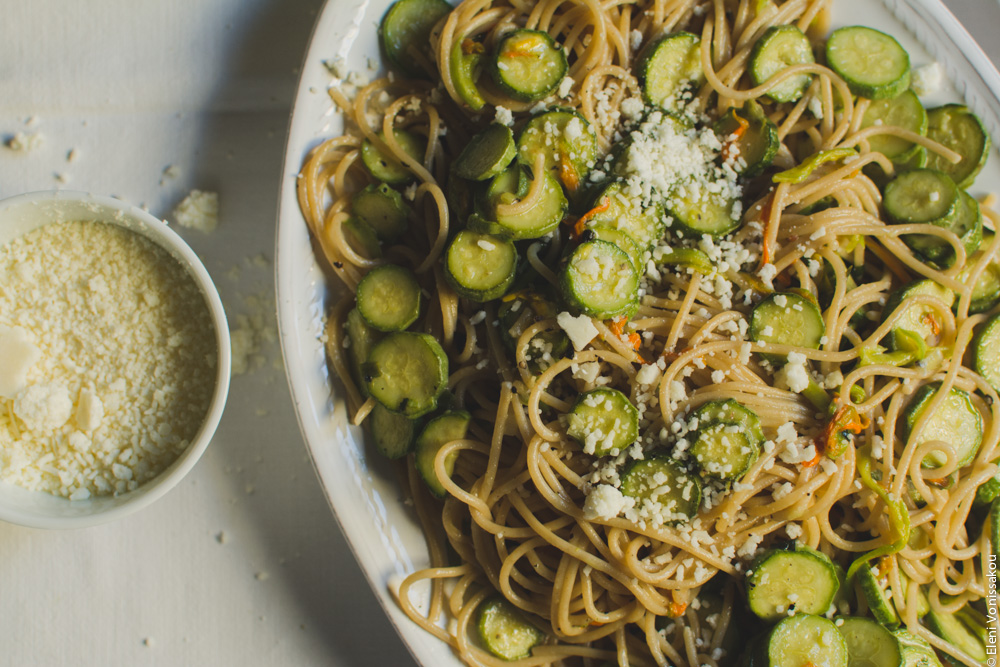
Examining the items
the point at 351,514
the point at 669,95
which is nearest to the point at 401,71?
the point at 669,95

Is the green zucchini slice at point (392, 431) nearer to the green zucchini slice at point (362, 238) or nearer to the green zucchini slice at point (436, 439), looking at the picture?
the green zucchini slice at point (436, 439)

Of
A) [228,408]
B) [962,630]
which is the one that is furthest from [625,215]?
[962,630]

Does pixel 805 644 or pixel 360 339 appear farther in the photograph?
pixel 360 339

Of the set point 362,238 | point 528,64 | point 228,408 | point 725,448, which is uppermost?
point 528,64

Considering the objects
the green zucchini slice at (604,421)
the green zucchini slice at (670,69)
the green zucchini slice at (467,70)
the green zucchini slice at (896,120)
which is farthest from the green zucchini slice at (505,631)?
the green zucchini slice at (896,120)

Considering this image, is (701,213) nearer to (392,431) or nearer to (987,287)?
(987,287)

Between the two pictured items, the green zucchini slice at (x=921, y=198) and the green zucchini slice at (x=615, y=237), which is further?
the green zucchini slice at (x=921, y=198)
